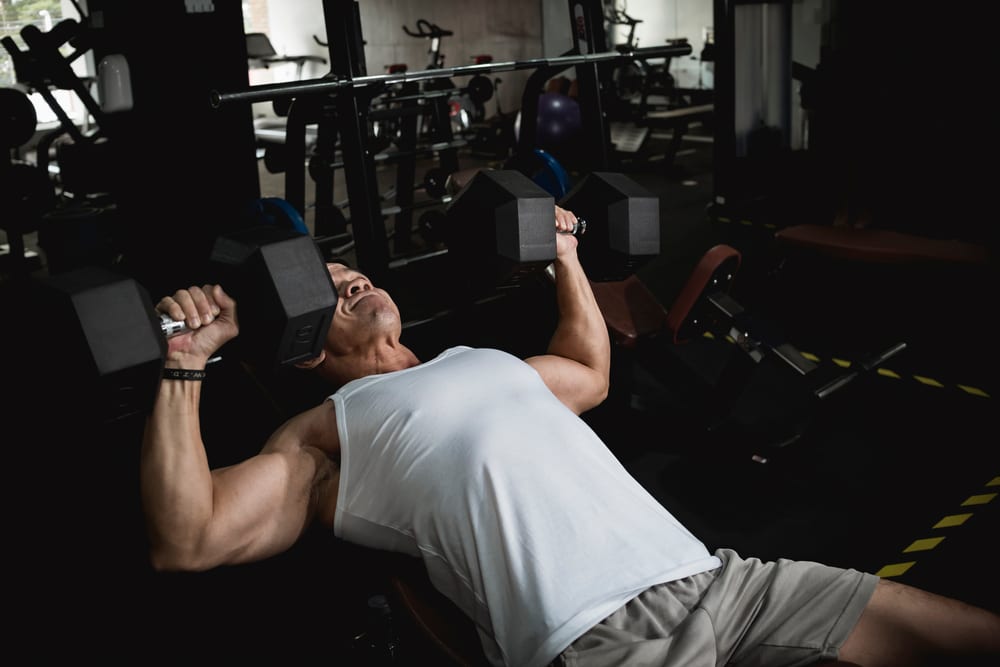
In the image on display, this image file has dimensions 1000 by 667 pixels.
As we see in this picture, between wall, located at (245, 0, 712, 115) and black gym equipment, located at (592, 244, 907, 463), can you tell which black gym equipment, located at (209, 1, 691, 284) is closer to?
black gym equipment, located at (592, 244, 907, 463)

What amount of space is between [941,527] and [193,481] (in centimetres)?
194

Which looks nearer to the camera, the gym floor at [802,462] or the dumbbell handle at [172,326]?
the dumbbell handle at [172,326]

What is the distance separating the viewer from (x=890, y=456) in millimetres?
2615

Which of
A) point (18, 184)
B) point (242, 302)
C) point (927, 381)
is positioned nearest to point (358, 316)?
point (242, 302)

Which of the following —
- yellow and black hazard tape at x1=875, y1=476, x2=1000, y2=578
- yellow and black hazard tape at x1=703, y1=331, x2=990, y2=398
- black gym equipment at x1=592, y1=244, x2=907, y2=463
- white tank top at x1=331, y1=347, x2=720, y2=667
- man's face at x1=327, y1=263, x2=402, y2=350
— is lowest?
yellow and black hazard tape at x1=875, y1=476, x2=1000, y2=578

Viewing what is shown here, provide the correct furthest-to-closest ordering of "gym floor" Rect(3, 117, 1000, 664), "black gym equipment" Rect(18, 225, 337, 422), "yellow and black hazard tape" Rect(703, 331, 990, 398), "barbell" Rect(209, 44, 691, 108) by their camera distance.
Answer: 1. "yellow and black hazard tape" Rect(703, 331, 990, 398)
2. "gym floor" Rect(3, 117, 1000, 664)
3. "barbell" Rect(209, 44, 691, 108)
4. "black gym equipment" Rect(18, 225, 337, 422)

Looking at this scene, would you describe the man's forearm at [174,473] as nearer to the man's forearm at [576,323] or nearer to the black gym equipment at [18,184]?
the man's forearm at [576,323]

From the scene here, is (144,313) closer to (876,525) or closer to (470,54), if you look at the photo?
(876,525)

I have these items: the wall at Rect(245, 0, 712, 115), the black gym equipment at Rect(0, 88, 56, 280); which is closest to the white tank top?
the black gym equipment at Rect(0, 88, 56, 280)

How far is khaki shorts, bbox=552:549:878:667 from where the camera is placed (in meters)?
1.15

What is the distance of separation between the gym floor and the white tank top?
17 centimetres

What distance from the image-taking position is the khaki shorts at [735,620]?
115 centimetres

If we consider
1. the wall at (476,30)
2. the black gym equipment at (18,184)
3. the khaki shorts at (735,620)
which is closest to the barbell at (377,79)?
the khaki shorts at (735,620)

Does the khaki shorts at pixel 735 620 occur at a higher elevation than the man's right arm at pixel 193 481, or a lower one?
lower
